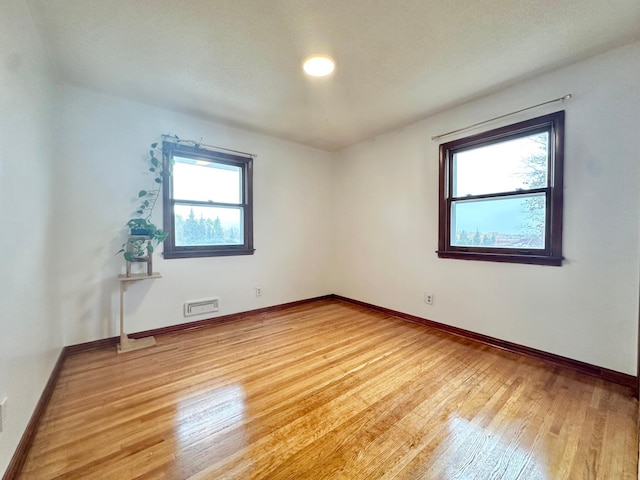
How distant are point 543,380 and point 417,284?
58.3 inches

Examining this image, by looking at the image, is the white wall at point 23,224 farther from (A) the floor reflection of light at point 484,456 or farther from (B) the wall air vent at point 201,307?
(A) the floor reflection of light at point 484,456

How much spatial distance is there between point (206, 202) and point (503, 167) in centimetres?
327

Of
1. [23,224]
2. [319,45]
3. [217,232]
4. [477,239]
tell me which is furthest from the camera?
[217,232]

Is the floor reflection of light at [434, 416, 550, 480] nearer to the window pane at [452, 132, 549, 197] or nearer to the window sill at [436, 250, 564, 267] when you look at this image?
the window sill at [436, 250, 564, 267]

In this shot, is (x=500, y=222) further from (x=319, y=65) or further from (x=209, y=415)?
(x=209, y=415)

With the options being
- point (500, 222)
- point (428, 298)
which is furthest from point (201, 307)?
point (500, 222)

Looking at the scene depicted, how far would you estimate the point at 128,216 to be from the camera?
273cm

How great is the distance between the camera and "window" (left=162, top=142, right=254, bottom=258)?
3006 mm

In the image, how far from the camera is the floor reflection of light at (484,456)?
4.06 ft

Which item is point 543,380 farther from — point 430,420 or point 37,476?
point 37,476

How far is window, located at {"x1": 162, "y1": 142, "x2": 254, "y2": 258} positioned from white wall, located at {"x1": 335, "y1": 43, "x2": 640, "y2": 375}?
202cm

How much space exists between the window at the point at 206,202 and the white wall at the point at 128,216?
0.13 m

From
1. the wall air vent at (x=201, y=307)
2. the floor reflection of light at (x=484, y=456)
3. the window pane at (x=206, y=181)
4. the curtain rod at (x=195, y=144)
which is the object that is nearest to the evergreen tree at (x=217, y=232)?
the window pane at (x=206, y=181)

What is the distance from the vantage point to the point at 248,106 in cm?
287
